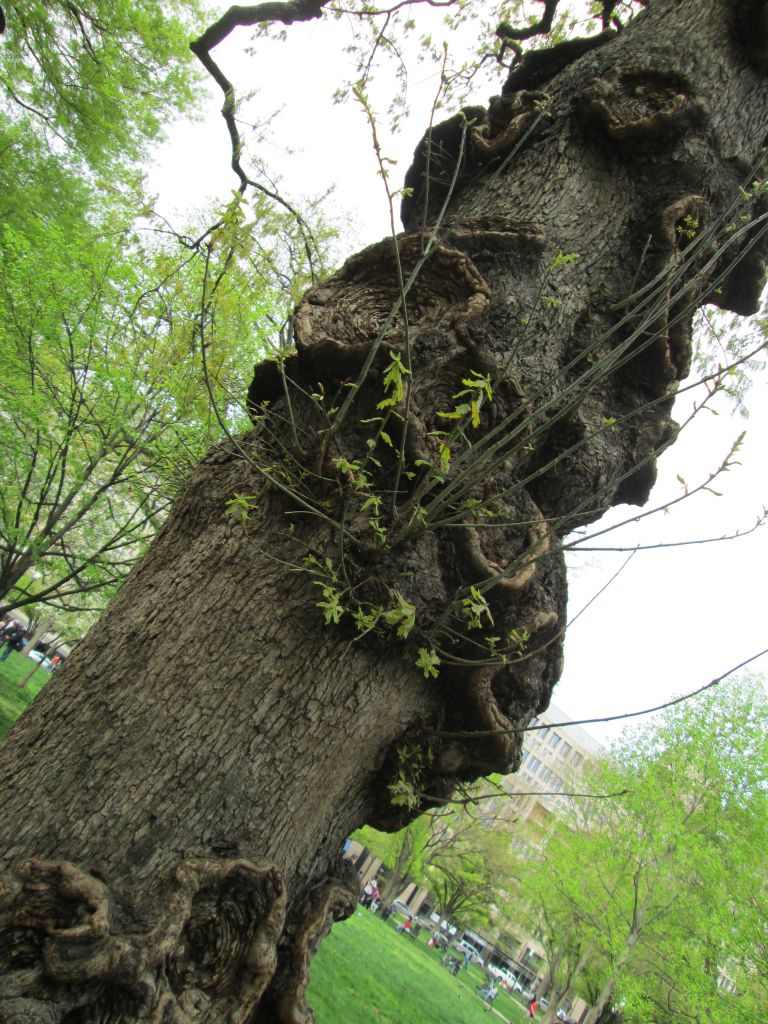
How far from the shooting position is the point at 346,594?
1.82 m

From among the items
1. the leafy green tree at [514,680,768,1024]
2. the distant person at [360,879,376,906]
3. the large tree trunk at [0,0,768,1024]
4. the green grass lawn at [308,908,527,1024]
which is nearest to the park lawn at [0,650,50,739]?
the large tree trunk at [0,0,768,1024]

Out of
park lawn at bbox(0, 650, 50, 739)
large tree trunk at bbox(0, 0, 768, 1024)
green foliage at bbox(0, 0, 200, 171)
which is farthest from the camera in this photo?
park lawn at bbox(0, 650, 50, 739)

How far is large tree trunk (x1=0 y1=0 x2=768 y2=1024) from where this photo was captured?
4.83 ft

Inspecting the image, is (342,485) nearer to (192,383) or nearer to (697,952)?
(192,383)

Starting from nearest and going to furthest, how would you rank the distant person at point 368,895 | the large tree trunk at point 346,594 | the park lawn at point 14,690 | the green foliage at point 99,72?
the large tree trunk at point 346,594, the green foliage at point 99,72, the park lawn at point 14,690, the distant person at point 368,895

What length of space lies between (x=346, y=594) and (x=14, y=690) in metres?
17.7

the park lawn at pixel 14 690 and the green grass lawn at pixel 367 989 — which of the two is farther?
the park lawn at pixel 14 690

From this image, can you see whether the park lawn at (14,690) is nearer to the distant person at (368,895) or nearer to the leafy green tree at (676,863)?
the leafy green tree at (676,863)

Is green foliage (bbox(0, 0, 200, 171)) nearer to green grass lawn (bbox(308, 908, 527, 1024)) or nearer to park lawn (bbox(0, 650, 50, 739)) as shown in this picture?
park lawn (bbox(0, 650, 50, 739))

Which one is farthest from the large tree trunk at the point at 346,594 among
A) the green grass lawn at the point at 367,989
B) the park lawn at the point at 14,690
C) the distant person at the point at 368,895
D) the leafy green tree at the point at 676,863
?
the distant person at the point at 368,895

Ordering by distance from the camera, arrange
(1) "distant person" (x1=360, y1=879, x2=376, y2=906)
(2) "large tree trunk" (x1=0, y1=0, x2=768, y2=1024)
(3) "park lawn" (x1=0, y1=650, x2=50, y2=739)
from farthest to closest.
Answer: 1. (1) "distant person" (x1=360, y1=879, x2=376, y2=906)
2. (3) "park lawn" (x1=0, y1=650, x2=50, y2=739)
3. (2) "large tree trunk" (x1=0, y1=0, x2=768, y2=1024)

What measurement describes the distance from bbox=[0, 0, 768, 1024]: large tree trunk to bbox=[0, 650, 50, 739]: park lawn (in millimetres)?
4401

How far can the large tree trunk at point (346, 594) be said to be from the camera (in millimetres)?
1474

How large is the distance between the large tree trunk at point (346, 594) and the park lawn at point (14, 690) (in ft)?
14.4
